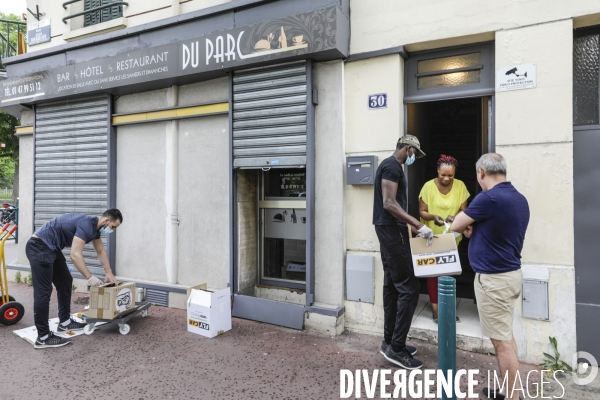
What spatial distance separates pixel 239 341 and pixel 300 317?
0.78 meters

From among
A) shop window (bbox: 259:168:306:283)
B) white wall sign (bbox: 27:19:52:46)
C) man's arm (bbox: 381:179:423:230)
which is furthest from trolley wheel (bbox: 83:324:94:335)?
white wall sign (bbox: 27:19:52:46)

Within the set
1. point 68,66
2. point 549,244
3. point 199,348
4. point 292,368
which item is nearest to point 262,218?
point 199,348

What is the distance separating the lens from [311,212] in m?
4.92

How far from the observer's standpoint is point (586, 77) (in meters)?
3.99

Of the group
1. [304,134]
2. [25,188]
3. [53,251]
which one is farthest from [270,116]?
[25,188]

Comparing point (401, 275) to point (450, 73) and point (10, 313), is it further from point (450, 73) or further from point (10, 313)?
point (10, 313)

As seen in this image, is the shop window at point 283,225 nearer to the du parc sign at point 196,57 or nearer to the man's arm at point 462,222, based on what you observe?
the du parc sign at point 196,57

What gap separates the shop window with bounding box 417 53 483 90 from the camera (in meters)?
4.45

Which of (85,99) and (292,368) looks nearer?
(292,368)

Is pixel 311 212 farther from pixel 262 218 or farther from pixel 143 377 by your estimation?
pixel 143 377

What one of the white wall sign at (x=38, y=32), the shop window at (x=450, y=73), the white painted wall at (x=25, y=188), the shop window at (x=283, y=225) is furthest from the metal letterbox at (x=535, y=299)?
the white wall sign at (x=38, y=32)

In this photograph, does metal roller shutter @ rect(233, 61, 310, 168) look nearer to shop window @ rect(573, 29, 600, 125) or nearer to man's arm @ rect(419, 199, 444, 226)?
man's arm @ rect(419, 199, 444, 226)

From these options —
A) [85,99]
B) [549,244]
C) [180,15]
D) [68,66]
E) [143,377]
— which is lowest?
[143,377]

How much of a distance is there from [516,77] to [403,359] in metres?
3.00
